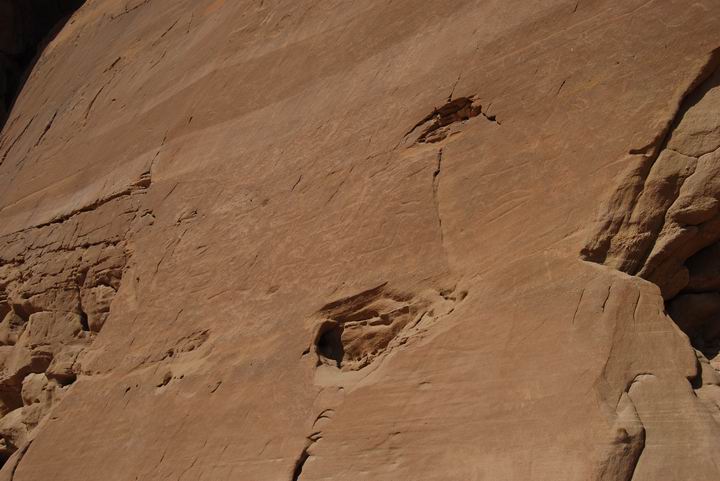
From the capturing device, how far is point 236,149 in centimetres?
382

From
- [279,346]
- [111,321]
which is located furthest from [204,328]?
[111,321]

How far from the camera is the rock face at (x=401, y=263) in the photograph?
7.47ft

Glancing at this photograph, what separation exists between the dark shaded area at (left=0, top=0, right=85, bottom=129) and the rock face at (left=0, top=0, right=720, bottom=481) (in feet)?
13.2

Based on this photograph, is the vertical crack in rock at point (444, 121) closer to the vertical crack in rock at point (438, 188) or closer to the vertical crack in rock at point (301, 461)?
the vertical crack in rock at point (438, 188)

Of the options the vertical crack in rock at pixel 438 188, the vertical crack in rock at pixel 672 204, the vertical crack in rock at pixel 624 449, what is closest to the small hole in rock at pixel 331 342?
the vertical crack in rock at pixel 438 188

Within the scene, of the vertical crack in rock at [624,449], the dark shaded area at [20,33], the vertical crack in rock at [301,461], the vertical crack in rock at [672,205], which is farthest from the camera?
the dark shaded area at [20,33]

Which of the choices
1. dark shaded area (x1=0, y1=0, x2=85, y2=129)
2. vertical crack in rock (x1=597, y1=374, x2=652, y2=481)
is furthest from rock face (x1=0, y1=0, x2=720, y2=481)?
dark shaded area (x1=0, y1=0, x2=85, y2=129)

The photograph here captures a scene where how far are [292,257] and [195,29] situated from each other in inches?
91.4

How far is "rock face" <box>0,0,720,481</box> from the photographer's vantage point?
2275 mm

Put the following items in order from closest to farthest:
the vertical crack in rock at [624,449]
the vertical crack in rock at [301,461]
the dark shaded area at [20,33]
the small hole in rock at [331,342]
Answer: the vertical crack in rock at [624,449]
the vertical crack in rock at [301,461]
the small hole in rock at [331,342]
the dark shaded area at [20,33]

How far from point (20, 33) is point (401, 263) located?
6768 mm

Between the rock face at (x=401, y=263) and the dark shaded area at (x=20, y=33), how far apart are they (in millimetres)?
4019

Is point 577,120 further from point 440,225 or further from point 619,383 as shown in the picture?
point 619,383

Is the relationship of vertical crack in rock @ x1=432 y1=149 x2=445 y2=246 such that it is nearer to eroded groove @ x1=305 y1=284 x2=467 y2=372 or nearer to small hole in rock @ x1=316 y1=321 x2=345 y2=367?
eroded groove @ x1=305 y1=284 x2=467 y2=372
